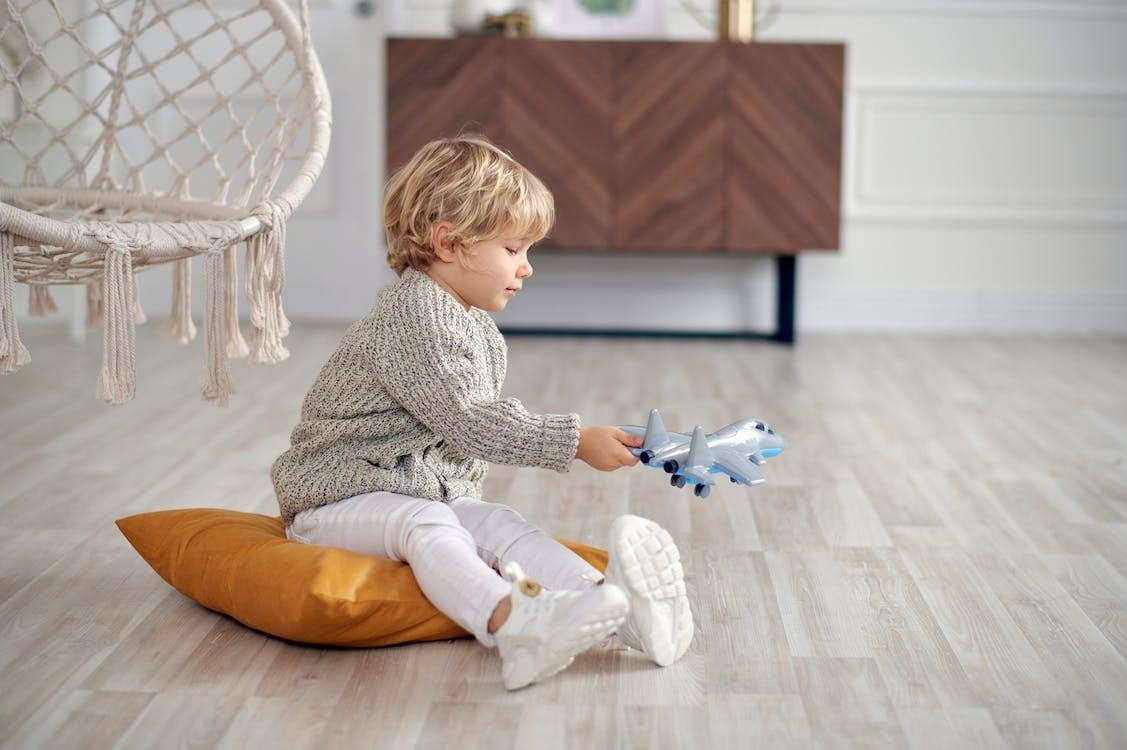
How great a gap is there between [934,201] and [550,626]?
284cm

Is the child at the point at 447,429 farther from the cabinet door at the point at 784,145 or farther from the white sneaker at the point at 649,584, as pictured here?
the cabinet door at the point at 784,145

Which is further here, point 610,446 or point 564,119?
point 564,119

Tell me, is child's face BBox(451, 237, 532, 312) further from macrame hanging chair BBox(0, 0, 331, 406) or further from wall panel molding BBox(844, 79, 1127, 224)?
wall panel molding BBox(844, 79, 1127, 224)

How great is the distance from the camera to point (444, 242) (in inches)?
59.1

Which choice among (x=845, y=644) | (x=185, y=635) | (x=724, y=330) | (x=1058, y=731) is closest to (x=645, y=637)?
(x=845, y=644)

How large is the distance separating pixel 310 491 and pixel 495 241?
344 mm

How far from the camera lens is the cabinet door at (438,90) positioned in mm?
3412

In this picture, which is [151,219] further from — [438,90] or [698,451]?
[438,90]

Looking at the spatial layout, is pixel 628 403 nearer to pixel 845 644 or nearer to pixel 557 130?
pixel 557 130

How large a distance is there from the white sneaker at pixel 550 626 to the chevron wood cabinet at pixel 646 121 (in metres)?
2.25

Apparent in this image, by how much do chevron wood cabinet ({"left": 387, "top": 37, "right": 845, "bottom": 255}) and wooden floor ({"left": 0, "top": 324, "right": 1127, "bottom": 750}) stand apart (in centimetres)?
66

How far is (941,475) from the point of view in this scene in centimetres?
220

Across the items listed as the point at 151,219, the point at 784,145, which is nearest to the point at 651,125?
the point at 784,145

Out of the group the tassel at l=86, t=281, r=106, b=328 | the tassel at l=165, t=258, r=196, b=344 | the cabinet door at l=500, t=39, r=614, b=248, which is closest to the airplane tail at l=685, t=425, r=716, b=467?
the tassel at l=165, t=258, r=196, b=344
